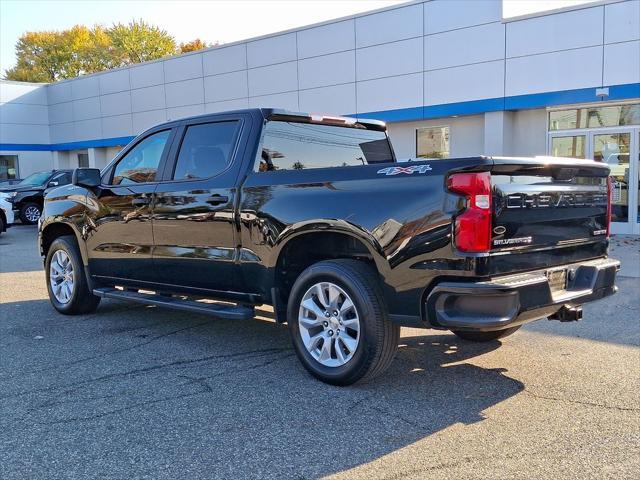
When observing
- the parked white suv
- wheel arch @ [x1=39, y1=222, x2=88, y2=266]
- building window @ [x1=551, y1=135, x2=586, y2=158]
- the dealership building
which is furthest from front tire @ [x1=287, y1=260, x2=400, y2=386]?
the parked white suv

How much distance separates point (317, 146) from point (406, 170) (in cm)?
167

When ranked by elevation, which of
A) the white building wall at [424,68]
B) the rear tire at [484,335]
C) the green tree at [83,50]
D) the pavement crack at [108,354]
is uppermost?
the green tree at [83,50]

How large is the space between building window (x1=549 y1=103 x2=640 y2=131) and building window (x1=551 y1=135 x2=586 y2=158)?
272 millimetres

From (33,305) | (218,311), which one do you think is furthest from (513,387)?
(33,305)

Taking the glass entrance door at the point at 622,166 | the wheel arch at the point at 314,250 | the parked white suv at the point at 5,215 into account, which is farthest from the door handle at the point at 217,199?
the parked white suv at the point at 5,215

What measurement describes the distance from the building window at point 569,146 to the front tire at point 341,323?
12247 millimetres

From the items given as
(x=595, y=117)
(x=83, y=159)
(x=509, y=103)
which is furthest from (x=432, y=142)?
(x=83, y=159)

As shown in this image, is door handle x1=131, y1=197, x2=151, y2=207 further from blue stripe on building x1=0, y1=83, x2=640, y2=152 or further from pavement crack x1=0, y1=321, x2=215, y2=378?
blue stripe on building x1=0, y1=83, x2=640, y2=152

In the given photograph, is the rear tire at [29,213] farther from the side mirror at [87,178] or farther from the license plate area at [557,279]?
the license plate area at [557,279]

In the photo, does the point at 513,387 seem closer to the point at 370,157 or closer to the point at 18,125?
the point at 370,157

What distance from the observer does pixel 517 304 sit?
144 inches

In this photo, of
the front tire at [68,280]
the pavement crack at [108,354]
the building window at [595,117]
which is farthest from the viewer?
the building window at [595,117]

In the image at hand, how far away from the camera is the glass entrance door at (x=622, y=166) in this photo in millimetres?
14062

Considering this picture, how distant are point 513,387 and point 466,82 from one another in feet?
43.6
